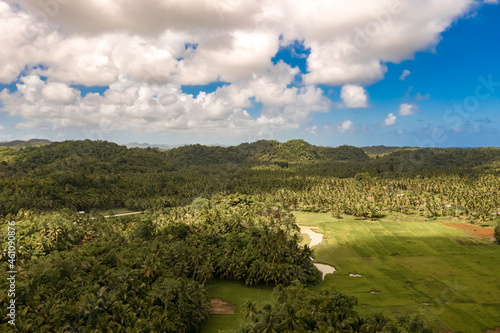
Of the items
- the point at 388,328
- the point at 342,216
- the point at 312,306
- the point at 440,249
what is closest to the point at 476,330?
the point at 388,328

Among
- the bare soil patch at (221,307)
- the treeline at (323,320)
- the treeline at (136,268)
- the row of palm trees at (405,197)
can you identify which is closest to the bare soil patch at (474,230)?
the row of palm trees at (405,197)

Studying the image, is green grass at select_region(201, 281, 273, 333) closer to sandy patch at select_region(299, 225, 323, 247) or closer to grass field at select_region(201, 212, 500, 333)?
grass field at select_region(201, 212, 500, 333)

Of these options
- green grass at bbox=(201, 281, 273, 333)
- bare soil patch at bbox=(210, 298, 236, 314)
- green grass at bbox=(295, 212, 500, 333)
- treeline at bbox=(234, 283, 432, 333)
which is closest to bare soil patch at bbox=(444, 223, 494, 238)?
green grass at bbox=(295, 212, 500, 333)

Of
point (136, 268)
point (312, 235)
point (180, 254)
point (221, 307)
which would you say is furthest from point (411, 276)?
point (136, 268)

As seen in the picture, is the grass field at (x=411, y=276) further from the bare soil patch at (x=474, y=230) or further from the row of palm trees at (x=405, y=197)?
the row of palm trees at (x=405, y=197)

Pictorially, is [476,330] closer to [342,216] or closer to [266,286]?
[266,286]

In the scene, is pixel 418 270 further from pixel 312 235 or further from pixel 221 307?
pixel 221 307
